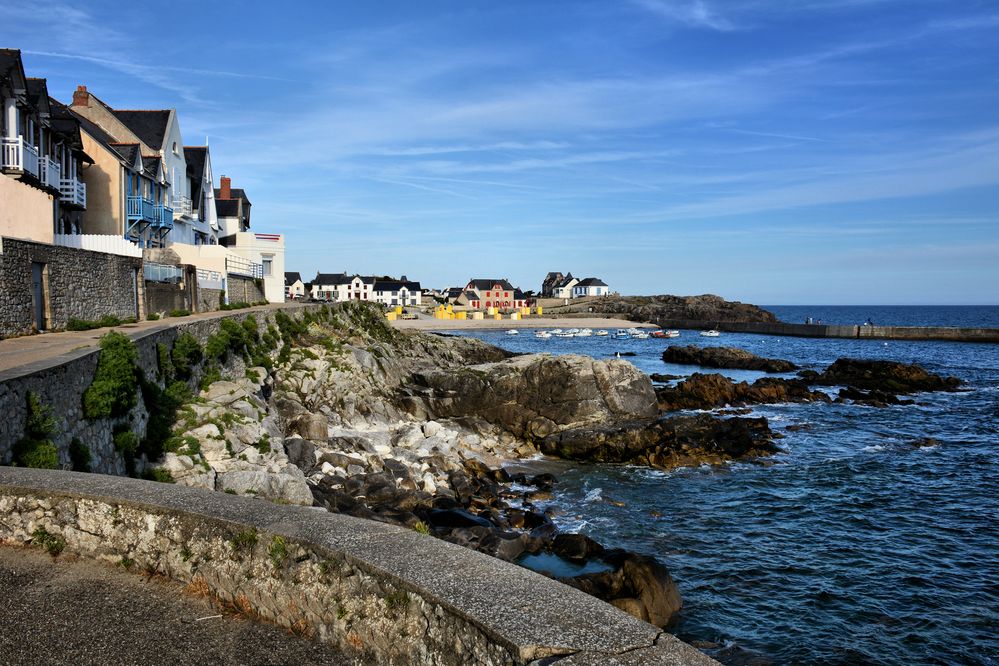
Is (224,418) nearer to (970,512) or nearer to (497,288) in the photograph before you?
(970,512)

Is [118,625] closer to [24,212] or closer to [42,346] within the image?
[42,346]

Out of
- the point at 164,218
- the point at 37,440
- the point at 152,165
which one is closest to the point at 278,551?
the point at 37,440

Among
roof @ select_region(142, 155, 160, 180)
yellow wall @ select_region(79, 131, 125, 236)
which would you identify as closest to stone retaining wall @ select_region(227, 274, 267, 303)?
yellow wall @ select_region(79, 131, 125, 236)

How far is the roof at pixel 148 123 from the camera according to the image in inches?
1761

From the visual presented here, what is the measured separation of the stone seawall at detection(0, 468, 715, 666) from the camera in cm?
472

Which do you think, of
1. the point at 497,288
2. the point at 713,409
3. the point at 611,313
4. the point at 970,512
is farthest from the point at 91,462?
the point at 497,288

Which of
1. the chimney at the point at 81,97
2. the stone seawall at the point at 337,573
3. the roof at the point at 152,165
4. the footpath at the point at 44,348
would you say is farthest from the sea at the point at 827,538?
the chimney at the point at 81,97

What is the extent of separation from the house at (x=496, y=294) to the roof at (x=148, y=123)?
445 ft

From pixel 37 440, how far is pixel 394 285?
555 ft

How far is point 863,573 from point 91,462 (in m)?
17.5

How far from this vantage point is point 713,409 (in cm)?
4347

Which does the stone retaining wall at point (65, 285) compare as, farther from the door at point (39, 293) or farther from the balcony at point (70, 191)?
the balcony at point (70, 191)

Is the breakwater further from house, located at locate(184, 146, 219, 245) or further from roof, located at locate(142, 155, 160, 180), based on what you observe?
roof, located at locate(142, 155, 160, 180)

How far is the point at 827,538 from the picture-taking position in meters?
20.4
